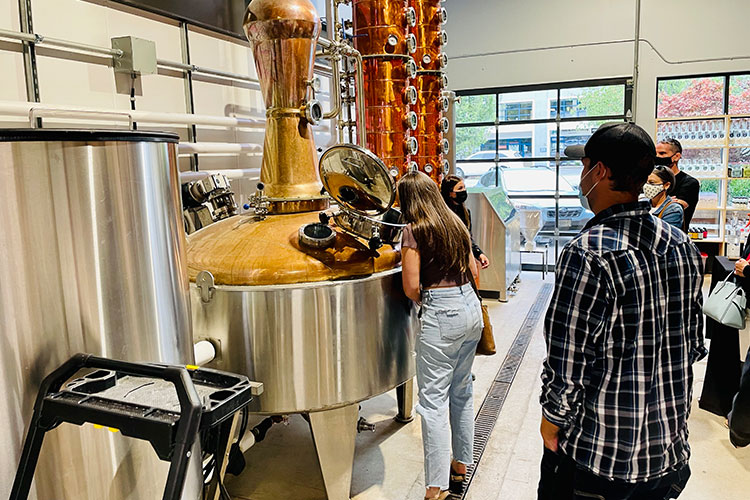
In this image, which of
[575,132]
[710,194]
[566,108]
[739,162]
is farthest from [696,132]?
[566,108]

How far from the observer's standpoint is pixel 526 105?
8148 millimetres

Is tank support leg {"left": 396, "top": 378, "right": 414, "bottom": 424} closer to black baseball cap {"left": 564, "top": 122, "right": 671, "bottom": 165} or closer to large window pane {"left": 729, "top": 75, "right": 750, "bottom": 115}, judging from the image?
black baseball cap {"left": 564, "top": 122, "right": 671, "bottom": 165}

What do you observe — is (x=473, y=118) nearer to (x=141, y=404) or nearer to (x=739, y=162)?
(x=739, y=162)

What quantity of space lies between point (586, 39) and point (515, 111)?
127 cm

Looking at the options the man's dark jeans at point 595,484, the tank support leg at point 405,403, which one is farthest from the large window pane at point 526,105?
the man's dark jeans at point 595,484

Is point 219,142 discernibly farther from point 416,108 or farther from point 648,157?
point 648,157

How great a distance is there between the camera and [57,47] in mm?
2533

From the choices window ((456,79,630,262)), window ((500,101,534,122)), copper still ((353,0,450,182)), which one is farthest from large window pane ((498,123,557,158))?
copper still ((353,0,450,182))

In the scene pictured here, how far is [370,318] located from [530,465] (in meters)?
1.18

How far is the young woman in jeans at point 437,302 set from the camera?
7.84ft

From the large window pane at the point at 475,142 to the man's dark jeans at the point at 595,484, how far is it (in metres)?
7.25

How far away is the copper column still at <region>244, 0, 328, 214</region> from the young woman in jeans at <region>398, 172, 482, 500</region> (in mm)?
527

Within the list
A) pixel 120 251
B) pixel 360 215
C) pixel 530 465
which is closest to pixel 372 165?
pixel 360 215

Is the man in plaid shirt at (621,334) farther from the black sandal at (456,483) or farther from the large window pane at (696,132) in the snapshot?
the large window pane at (696,132)
